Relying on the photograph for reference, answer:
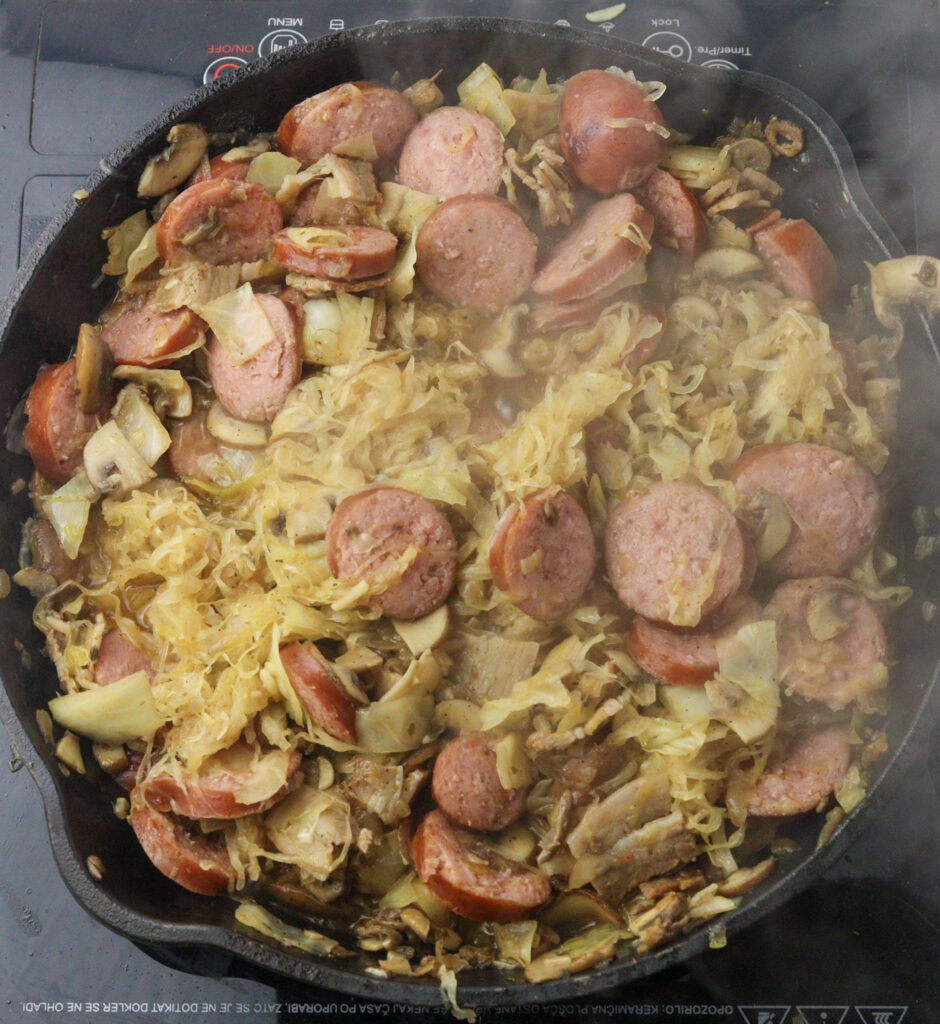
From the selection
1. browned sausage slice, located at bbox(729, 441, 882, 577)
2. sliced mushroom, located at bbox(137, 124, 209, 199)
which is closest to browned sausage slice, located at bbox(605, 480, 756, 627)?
browned sausage slice, located at bbox(729, 441, 882, 577)

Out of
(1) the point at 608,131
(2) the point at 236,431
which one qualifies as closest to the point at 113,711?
(2) the point at 236,431

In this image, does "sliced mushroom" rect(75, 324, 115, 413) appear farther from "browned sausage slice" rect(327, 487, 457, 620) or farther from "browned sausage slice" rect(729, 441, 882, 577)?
"browned sausage slice" rect(729, 441, 882, 577)

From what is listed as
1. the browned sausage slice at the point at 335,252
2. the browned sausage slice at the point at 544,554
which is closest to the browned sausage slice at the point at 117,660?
the browned sausage slice at the point at 544,554

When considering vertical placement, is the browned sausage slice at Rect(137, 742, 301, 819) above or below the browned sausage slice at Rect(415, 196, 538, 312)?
below

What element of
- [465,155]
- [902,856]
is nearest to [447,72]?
[465,155]

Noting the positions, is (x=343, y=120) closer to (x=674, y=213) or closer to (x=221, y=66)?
(x=221, y=66)
